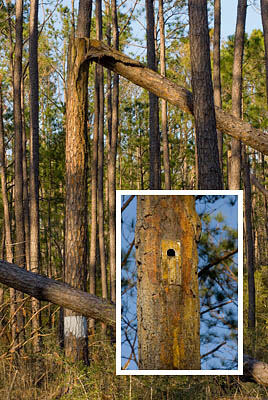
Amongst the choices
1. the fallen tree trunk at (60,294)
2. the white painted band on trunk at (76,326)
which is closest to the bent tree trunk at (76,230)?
the white painted band on trunk at (76,326)

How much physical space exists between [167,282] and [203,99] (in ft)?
8.01

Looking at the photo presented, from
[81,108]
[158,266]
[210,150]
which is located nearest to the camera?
[158,266]

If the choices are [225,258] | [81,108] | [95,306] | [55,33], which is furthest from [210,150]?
[55,33]

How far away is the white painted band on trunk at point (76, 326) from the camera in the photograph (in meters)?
4.69

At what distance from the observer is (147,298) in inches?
97.0

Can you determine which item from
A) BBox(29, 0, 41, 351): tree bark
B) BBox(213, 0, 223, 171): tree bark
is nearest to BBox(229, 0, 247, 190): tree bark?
BBox(213, 0, 223, 171): tree bark

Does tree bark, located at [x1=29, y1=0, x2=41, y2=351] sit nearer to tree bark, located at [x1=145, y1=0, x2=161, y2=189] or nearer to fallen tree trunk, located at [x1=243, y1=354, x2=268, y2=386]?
tree bark, located at [x1=145, y1=0, x2=161, y2=189]

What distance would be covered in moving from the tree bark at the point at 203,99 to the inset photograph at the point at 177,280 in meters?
2.11

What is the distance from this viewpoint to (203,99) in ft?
14.9

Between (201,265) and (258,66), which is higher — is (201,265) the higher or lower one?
the lower one

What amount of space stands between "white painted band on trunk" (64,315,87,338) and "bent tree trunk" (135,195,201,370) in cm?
223

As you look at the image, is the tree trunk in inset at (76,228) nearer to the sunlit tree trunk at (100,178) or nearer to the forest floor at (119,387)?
the forest floor at (119,387)

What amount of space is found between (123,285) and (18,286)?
4.62 feet

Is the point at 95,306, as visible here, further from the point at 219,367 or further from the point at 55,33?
the point at 55,33
